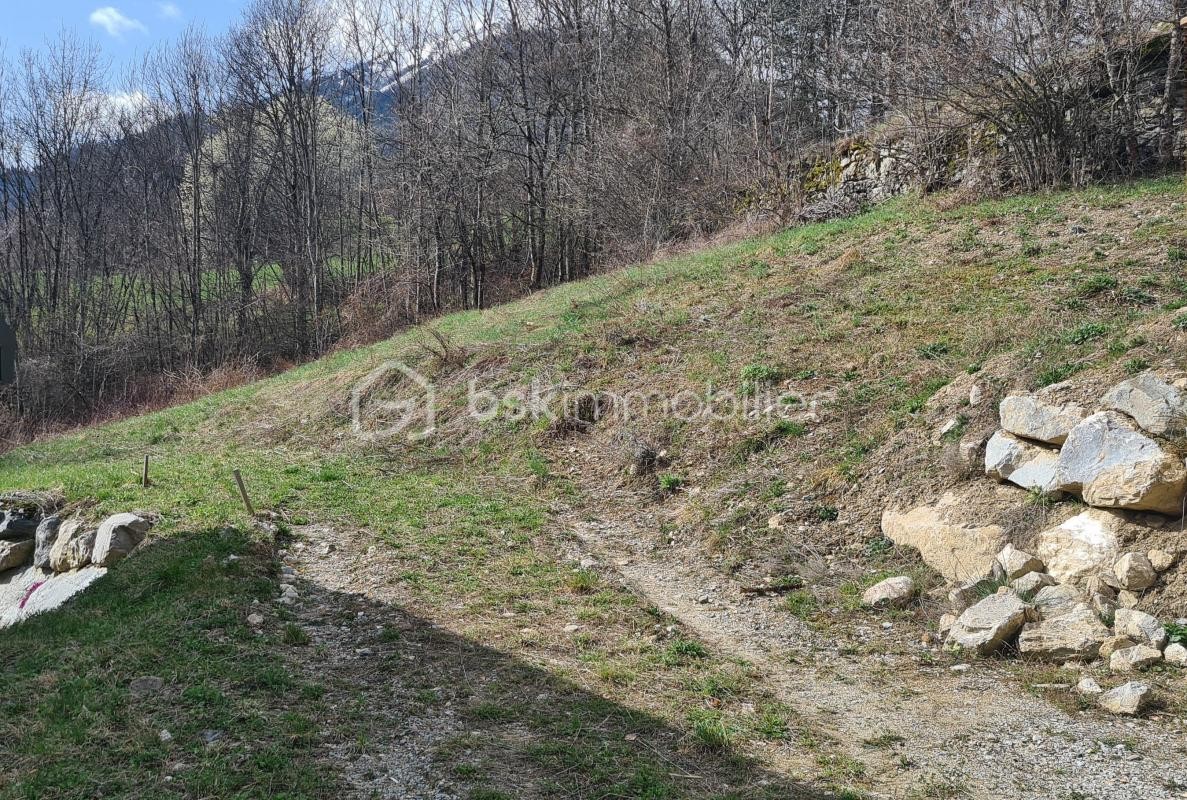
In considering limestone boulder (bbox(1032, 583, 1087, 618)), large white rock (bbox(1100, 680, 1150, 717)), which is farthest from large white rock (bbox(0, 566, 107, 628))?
large white rock (bbox(1100, 680, 1150, 717))

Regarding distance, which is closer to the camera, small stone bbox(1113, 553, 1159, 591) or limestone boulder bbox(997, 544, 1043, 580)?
small stone bbox(1113, 553, 1159, 591)

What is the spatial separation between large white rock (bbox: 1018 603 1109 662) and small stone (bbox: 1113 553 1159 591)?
0.29m

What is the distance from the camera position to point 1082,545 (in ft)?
17.3

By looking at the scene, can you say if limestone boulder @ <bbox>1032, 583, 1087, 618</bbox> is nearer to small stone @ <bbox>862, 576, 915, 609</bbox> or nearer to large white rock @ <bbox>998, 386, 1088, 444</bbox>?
small stone @ <bbox>862, 576, 915, 609</bbox>

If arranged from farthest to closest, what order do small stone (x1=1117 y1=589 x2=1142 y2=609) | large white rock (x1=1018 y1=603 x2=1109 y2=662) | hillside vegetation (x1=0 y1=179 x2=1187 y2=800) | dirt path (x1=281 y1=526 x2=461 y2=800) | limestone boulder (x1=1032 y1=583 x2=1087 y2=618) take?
limestone boulder (x1=1032 y1=583 x2=1087 y2=618) → small stone (x1=1117 y1=589 x2=1142 y2=609) → large white rock (x1=1018 y1=603 x2=1109 y2=662) → hillside vegetation (x1=0 y1=179 x2=1187 y2=800) → dirt path (x1=281 y1=526 x2=461 y2=800)

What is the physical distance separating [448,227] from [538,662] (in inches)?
929

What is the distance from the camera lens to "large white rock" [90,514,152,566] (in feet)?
23.1

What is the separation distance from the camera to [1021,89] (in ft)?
44.7

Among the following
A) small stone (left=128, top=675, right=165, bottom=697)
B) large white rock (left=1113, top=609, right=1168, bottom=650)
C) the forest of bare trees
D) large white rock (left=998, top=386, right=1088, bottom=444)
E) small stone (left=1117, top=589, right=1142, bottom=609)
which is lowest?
large white rock (left=1113, top=609, right=1168, bottom=650)

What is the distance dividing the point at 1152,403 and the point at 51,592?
8636mm

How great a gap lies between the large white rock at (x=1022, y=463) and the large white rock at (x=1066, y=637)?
3.53ft

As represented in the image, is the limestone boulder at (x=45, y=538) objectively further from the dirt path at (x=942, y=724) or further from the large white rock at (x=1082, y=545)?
the large white rock at (x=1082, y=545)

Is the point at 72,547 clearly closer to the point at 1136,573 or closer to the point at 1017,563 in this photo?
the point at 1017,563

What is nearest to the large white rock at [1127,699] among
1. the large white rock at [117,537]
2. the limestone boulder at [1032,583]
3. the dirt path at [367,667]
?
the limestone boulder at [1032,583]
